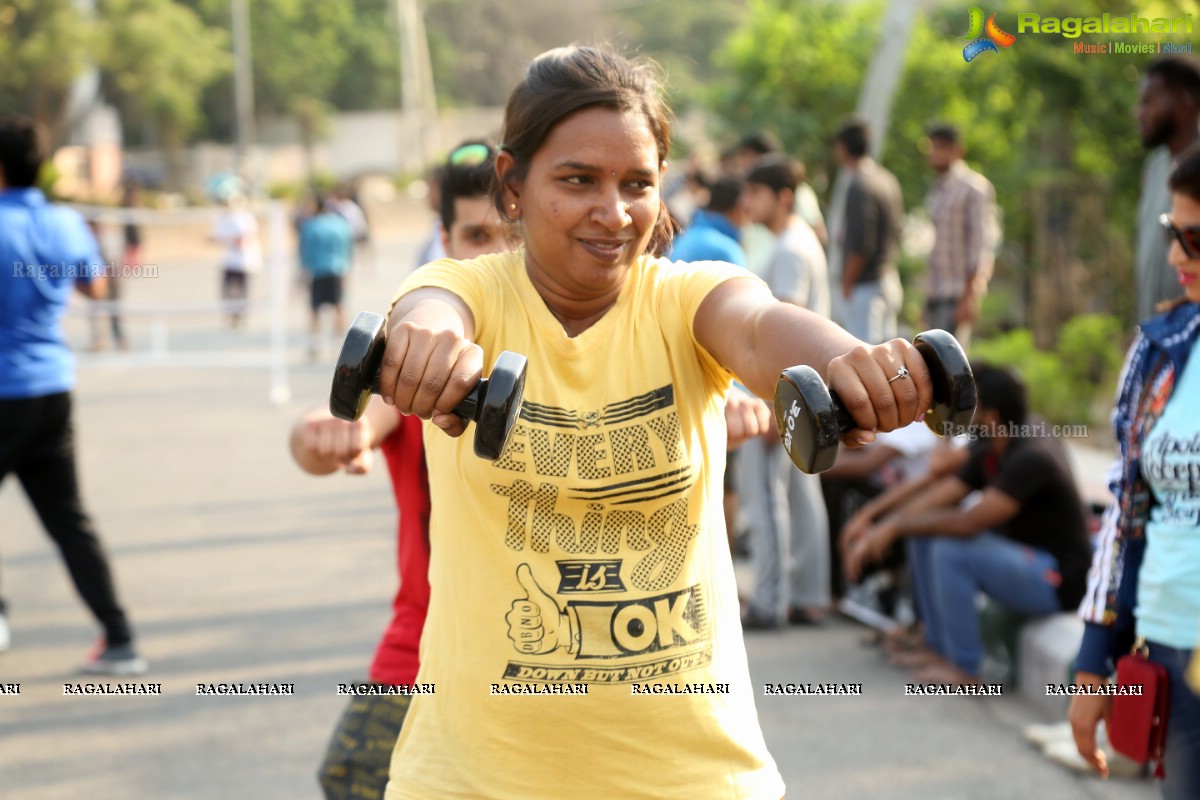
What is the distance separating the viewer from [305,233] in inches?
700

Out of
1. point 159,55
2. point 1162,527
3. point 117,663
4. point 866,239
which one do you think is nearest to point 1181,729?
point 1162,527

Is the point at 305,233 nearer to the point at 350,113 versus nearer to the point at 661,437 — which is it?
the point at 661,437

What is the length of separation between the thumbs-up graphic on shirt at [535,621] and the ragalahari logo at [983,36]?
936 centimetres

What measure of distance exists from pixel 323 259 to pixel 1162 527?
1533 cm

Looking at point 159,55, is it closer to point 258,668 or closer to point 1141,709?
point 258,668

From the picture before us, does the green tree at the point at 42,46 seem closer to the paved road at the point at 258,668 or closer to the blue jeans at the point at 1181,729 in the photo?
the paved road at the point at 258,668

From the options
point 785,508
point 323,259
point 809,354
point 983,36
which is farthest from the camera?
point 323,259

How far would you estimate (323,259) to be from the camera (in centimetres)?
1759

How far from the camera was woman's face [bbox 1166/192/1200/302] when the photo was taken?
3.14 m

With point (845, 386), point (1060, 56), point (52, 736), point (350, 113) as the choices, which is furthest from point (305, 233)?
point (350, 113)

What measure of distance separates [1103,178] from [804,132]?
12.3 ft

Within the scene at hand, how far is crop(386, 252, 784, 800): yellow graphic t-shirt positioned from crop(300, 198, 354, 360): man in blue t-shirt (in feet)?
51.0

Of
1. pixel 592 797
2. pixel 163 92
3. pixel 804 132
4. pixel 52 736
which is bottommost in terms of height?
pixel 52 736

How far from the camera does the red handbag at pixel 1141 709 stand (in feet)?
9.86
